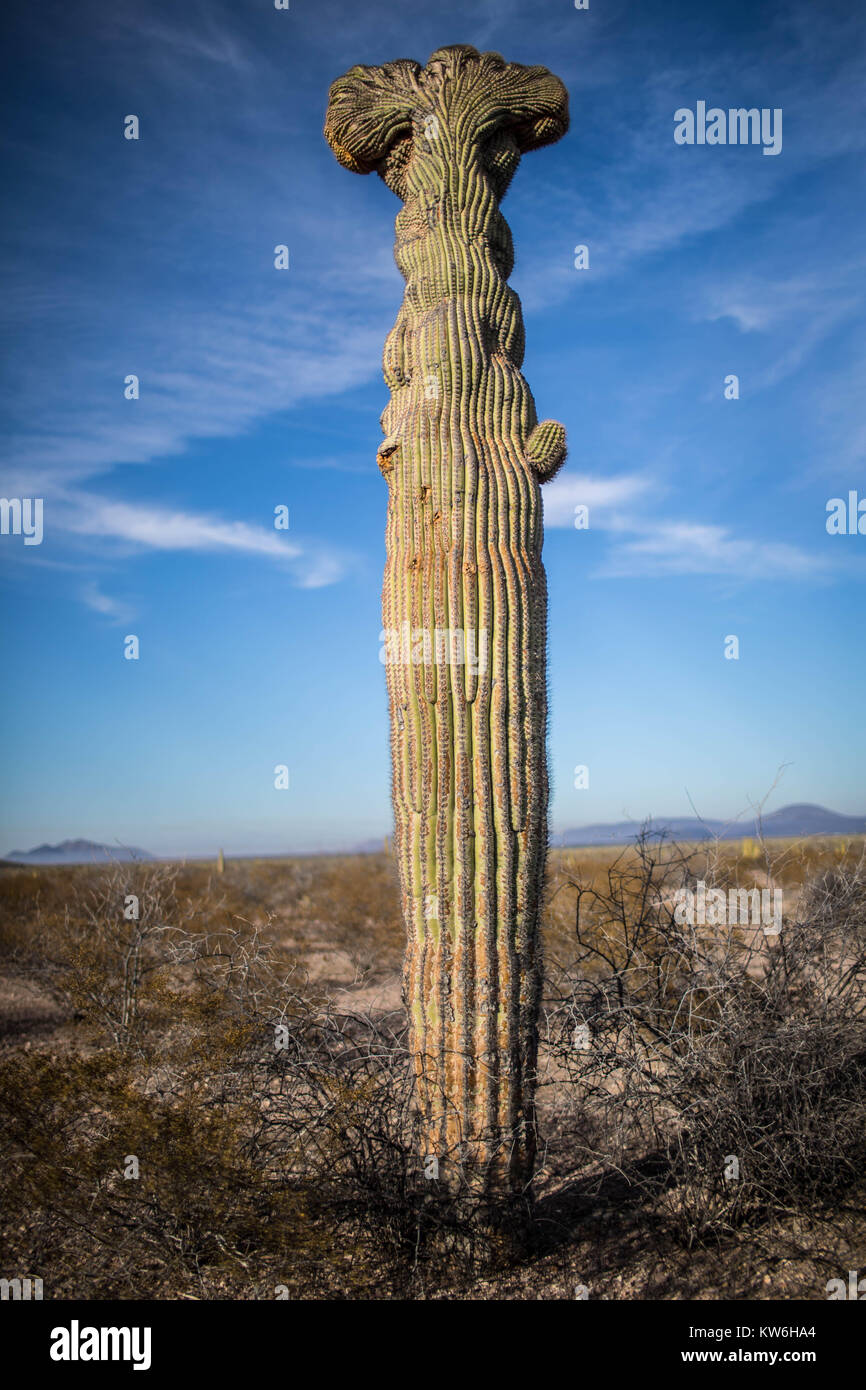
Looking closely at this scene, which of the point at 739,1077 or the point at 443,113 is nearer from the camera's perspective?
the point at 739,1077

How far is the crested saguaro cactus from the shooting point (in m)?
3.53

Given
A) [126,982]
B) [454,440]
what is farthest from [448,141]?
[126,982]

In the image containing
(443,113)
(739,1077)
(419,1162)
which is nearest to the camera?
(419,1162)

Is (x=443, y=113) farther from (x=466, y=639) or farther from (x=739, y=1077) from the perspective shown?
(x=739, y=1077)

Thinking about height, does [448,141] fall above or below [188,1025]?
above

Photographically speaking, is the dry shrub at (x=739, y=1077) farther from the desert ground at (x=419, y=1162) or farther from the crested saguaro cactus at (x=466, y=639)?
the crested saguaro cactus at (x=466, y=639)

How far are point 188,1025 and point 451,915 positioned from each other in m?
1.76

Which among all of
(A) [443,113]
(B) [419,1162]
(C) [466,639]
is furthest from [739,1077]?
(A) [443,113]

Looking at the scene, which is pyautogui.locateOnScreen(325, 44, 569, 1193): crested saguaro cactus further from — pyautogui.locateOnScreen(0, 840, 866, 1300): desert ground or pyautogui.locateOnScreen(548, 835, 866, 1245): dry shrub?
pyautogui.locateOnScreen(548, 835, 866, 1245): dry shrub

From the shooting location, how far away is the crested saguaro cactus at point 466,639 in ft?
11.6

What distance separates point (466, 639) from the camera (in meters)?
3.68
